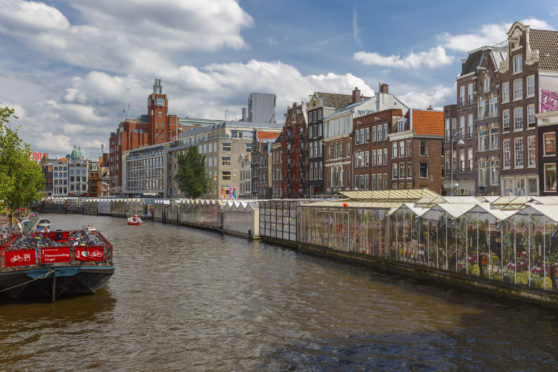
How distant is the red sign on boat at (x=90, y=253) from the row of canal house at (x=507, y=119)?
109 feet

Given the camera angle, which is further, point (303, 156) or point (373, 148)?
point (303, 156)

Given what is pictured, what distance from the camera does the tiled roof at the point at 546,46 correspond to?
179ft

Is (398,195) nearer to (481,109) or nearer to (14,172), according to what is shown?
(481,109)

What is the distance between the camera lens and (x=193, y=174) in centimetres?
12369

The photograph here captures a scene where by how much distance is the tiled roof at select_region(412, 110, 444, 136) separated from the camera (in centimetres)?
7188

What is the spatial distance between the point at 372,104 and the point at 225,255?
46.5 meters

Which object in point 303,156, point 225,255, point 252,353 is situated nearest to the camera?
point 252,353

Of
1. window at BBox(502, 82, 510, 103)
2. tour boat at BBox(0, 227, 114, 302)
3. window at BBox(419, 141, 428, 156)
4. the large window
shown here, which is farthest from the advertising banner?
window at BBox(419, 141, 428, 156)

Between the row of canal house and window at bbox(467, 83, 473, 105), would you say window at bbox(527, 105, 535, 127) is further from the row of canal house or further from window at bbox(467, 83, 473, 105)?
window at bbox(467, 83, 473, 105)

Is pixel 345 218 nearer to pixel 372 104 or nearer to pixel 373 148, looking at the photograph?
pixel 373 148

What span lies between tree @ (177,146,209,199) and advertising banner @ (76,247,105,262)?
95944 mm

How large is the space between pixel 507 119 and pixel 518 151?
13.3 feet

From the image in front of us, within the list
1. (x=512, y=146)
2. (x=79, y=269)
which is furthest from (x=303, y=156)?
(x=79, y=269)

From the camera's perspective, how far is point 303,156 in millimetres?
100000
